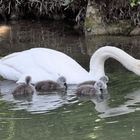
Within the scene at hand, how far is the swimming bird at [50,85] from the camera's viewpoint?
832 cm

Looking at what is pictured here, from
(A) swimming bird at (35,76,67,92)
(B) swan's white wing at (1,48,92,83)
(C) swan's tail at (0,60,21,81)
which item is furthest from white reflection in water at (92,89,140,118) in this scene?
(C) swan's tail at (0,60,21,81)

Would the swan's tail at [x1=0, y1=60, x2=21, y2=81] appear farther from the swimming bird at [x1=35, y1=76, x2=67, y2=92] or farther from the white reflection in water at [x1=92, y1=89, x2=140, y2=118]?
the white reflection in water at [x1=92, y1=89, x2=140, y2=118]

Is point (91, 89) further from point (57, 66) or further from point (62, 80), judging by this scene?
point (57, 66)

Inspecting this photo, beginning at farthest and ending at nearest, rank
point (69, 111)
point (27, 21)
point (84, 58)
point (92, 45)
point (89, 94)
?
1. point (27, 21)
2. point (92, 45)
3. point (84, 58)
4. point (89, 94)
5. point (69, 111)

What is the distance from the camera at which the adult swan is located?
862 cm

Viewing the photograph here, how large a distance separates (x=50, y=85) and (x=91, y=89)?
623 millimetres

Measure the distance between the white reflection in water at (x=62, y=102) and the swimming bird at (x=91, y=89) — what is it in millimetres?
87

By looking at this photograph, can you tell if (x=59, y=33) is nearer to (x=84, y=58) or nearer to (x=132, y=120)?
(x=84, y=58)

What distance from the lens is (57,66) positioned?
884 cm

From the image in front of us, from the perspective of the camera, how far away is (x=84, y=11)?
13.9 metres

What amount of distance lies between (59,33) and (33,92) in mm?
5218

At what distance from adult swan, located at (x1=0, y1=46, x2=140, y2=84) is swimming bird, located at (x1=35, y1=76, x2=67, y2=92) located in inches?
8.7

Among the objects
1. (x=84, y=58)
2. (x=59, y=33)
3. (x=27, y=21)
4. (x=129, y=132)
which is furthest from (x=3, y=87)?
(x=27, y=21)

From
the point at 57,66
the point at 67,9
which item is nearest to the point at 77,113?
the point at 57,66
